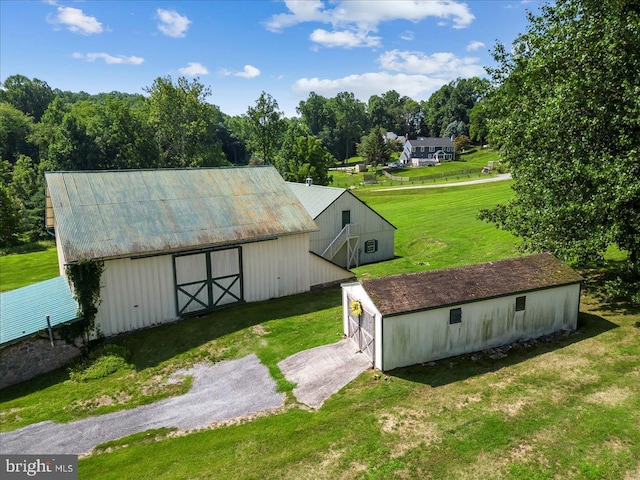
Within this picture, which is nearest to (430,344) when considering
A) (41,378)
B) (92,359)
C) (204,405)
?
(204,405)

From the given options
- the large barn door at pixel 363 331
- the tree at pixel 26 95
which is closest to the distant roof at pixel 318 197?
the large barn door at pixel 363 331

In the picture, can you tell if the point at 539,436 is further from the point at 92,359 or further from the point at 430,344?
the point at 92,359

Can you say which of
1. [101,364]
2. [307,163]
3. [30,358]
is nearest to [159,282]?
[101,364]

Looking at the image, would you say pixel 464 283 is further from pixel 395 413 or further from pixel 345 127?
pixel 345 127

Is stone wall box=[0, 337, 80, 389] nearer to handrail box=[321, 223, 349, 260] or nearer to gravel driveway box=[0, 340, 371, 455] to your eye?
gravel driveway box=[0, 340, 371, 455]

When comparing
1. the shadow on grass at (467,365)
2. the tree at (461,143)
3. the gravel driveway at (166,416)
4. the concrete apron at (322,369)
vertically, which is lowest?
the gravel driveway at (166,416)

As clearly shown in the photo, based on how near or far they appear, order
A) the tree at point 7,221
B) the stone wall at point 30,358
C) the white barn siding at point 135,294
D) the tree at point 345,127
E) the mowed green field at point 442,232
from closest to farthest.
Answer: the stone wall at point 30,358 < the white barn siding at point 135,294 < the mowed green field at point 442,232 < the tree at point 7,221 < the tree at point 345,127

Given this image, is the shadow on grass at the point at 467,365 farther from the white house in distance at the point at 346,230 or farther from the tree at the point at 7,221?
the tree at the point at 7,221
